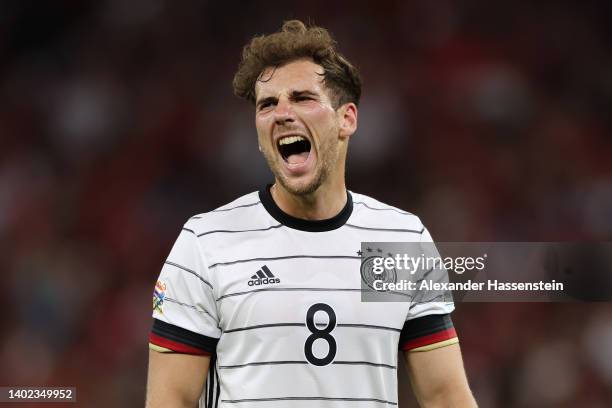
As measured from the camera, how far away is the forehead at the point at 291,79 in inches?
109

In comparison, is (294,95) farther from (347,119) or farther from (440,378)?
(440,378)

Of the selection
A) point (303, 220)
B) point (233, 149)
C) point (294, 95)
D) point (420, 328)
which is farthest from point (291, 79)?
point (233, 149)

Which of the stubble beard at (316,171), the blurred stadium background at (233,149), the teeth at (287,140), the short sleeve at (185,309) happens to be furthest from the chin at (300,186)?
the blurred stadium background at (233,149)

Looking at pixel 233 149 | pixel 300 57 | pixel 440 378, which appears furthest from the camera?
pixel 233 149

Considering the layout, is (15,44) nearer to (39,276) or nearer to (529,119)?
(39,276)

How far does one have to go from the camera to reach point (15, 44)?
6.46m

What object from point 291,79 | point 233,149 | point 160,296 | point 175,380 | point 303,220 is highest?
point 233,149

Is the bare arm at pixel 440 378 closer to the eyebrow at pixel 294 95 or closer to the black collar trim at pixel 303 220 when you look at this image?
the black collar trim at pixel 303 220

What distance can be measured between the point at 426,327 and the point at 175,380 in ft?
2.56

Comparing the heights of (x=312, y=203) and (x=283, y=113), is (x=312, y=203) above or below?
below

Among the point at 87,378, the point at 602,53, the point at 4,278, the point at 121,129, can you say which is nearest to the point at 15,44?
the point at 121,129

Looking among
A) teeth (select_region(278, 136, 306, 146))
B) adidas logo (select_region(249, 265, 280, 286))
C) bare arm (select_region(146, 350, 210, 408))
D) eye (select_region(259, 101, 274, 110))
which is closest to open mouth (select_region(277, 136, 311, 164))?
teeth (select_region(278, 136, 306, 146))

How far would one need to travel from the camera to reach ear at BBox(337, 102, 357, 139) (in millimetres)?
2906

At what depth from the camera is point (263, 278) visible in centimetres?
265
